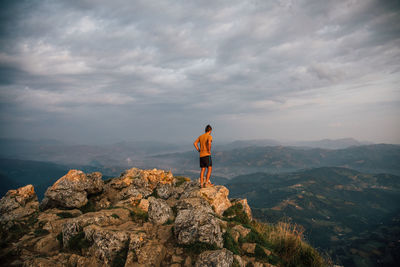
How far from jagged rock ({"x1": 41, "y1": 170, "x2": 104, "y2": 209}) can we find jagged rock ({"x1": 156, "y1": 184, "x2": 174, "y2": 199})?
20.7 feet

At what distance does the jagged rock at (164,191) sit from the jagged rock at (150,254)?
35.1ft

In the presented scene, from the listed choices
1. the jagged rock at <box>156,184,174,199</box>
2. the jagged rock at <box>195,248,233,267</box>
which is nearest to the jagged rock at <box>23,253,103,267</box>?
the jagged rock at <box>195,248,233,267</box>

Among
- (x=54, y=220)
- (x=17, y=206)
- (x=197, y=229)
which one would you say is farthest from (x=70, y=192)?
(x=197, y=229)

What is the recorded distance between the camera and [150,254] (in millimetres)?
8844

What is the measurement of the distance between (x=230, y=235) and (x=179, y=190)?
1047cm

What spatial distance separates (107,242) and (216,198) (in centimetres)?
953

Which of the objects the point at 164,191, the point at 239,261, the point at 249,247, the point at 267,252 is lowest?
the point at 267,252

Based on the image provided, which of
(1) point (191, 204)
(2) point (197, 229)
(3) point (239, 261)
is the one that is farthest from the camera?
(1) point (191, 204)

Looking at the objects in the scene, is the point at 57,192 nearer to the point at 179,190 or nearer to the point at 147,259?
the point at 179,190

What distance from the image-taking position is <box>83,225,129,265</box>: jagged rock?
29.7 ft

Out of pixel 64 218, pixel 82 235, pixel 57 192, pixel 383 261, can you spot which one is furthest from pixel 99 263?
pixel 383 261

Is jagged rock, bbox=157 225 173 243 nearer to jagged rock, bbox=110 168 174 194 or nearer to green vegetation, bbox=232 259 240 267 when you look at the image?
green vegetation, bbox=232 259 240 267

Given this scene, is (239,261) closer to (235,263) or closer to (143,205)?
(235,263)

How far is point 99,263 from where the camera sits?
8922 millimetres
